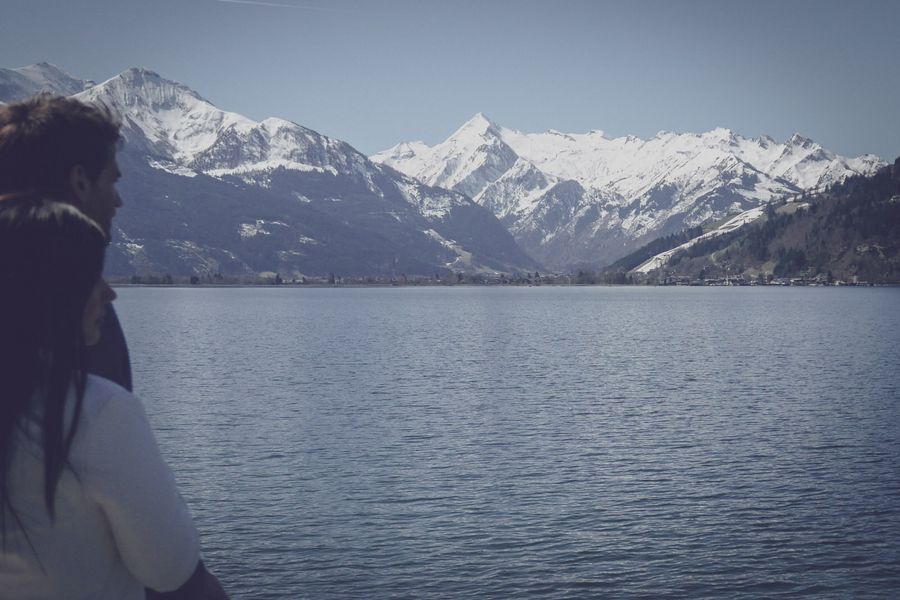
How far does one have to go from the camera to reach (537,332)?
594ft

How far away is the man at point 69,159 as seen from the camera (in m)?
5.55

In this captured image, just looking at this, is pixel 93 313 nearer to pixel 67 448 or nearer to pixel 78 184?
pixel 67 448

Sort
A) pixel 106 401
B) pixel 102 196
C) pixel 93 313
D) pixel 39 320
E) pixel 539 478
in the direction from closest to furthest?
pixel 106 401 → pixel 39 320 → pixel 93 313 → pixel 102 196 → pixel 539 478

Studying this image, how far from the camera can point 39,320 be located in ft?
15.9

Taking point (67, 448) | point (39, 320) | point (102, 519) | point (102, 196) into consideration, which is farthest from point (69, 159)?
point (102, 519)

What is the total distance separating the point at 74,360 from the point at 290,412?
71690 millimetres

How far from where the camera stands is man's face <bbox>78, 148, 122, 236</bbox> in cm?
581

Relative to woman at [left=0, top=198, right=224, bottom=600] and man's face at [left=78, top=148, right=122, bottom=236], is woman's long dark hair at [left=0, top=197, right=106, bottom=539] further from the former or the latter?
man's face at [left=78, top=148, right=122, bottom=236]

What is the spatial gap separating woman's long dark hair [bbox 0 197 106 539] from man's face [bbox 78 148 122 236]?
876mm

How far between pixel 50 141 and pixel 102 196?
0.48 m

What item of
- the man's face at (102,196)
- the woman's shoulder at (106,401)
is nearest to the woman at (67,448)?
the woman's shoulder at (106,401)

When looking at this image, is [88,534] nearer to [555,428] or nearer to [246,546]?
[246,546]

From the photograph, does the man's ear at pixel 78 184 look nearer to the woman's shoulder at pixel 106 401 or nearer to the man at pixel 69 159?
the man at pixel 69 159

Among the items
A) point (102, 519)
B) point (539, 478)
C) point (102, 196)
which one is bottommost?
point (539, 478)
